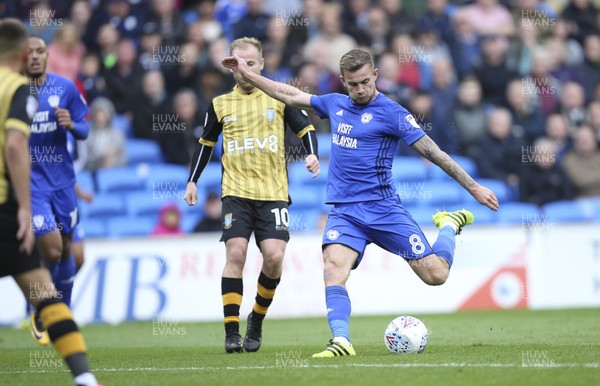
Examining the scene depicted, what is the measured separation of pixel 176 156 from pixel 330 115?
8978 millimetres

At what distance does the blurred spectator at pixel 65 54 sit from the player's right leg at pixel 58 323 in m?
A: 11.9

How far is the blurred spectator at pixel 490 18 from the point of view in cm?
1966

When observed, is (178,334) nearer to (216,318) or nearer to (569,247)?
(216,318)

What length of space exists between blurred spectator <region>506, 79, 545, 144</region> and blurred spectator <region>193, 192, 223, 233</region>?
5.44m

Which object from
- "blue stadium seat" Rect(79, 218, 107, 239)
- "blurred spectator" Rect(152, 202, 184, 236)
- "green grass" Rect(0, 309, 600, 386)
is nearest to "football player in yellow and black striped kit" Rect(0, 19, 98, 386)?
"green grass" Rect(0, 309, 600, 386)

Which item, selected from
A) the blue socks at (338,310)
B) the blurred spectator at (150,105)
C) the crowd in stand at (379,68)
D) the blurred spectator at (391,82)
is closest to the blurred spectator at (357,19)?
the crowd in stand at (379,68)

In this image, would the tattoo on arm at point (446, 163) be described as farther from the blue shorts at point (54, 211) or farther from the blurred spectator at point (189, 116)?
the blurred spectator at point (189, 116)

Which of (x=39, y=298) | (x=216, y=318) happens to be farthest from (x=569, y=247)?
(x=39, y=298)

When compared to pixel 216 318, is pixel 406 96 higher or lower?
higher

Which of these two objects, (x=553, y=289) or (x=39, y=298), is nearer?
(x=39, y=298)

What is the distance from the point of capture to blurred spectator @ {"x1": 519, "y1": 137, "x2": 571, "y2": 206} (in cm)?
1711

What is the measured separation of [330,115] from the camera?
8867 mm

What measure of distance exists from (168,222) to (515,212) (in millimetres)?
5557

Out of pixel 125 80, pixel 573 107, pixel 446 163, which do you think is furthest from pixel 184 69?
pixel 446 163
